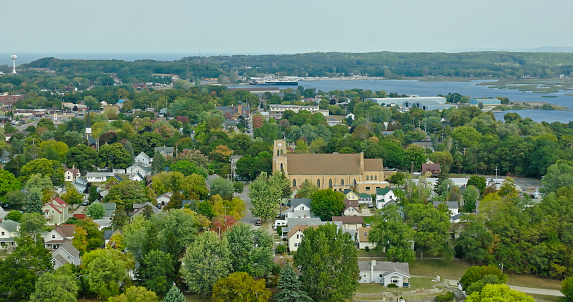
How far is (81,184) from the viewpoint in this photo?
1547 inches

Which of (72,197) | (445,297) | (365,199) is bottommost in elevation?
(445,297)

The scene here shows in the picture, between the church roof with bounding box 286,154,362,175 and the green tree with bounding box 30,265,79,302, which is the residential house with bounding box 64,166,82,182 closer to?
the church roof with bounding box 286,154,362,175

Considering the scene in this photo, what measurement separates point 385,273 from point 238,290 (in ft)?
19.5

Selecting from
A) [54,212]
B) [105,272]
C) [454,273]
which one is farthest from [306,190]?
[105,272]

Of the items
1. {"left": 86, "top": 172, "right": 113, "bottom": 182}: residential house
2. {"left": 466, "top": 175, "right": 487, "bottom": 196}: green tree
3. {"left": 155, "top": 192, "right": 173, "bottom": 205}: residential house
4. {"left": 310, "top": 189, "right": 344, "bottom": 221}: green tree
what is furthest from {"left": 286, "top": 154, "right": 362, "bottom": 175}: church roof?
{"left": 86, "top": 172, "right": 113, "bottom": 182}: residential house

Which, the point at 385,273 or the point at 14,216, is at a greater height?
the point at 14,216

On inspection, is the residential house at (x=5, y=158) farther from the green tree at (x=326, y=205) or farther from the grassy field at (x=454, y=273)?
the grassy field at (x=454, y=273)

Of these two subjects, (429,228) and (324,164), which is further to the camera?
(324,164)

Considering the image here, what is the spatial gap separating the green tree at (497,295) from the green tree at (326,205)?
11.5 m

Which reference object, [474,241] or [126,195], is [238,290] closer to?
[474,241]

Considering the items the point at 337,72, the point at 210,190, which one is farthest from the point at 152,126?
the point at 337,72

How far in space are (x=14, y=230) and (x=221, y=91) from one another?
228 ft

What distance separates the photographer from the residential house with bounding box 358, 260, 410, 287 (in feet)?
82.8

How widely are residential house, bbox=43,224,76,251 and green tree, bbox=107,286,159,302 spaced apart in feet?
24.6
